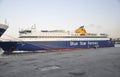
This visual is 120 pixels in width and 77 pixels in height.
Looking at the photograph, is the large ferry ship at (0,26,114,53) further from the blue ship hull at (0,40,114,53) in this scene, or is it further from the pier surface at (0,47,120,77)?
the pier surface at (0,47,120,77)

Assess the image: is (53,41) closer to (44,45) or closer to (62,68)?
(44,45)

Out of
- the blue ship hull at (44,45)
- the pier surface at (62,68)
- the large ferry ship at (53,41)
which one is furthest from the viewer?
the large ferry ship at (53,41)

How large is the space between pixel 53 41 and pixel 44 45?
3978mm

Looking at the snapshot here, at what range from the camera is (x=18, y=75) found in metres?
15.1

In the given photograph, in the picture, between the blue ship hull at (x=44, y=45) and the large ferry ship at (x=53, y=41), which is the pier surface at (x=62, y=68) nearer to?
the blue ship hull at (x=44, y=45)

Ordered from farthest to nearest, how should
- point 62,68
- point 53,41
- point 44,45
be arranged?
point 53,41 < point 44,45 < point 62,68

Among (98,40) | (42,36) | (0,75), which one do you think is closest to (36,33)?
(42,36)

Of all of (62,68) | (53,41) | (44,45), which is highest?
(53,41)

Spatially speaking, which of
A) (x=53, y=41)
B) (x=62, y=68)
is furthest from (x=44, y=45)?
(x=62, y=68)

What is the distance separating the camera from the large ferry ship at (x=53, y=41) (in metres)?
Answer: 50.5

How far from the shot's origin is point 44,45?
54.5 meters

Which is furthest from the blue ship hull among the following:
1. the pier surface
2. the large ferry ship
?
the pier surface

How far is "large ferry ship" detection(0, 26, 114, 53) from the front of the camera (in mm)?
50459

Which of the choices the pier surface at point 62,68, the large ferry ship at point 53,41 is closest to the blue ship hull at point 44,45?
the large ferry ship at point 53,41
